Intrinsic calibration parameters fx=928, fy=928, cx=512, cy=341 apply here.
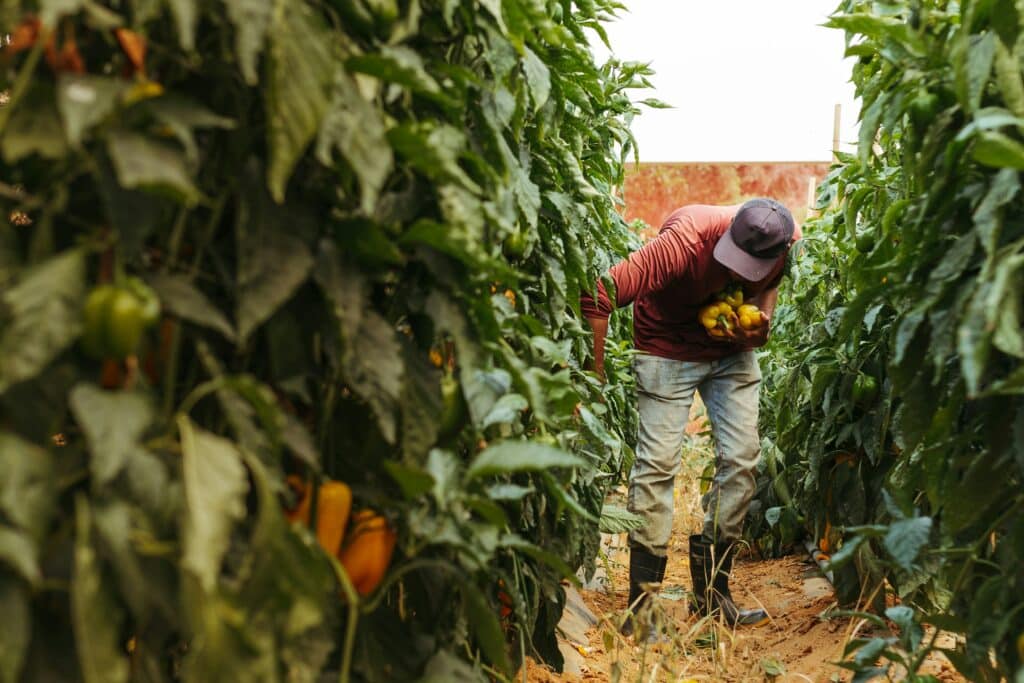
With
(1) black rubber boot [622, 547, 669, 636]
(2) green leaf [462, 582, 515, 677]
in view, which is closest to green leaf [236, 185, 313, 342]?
(2) green leaf [462, 582, 515, 677]

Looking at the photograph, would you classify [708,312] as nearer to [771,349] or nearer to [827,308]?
[827,308]

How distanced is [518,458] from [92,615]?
0.49 m

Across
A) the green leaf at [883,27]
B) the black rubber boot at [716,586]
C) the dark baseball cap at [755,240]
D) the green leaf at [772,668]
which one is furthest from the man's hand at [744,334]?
the green leaf at [883,27]

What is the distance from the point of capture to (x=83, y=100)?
0.78 metres

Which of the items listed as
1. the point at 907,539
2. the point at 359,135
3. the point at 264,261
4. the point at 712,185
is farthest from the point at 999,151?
the point at 712,185

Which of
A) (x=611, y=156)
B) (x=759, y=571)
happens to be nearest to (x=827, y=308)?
(x=611, y=156)

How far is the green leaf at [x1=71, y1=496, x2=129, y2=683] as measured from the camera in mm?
733

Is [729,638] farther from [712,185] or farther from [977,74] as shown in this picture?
[712,185]

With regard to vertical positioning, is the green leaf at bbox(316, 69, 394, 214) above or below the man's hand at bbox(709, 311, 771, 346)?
above

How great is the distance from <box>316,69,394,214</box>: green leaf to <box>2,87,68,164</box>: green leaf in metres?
0.23

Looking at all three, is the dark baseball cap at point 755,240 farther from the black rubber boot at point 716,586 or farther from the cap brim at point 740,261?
the black rubber boot at point 716,586

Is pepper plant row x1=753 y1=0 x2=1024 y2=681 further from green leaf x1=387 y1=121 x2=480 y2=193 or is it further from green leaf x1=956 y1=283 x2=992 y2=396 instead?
green leaf x1=387 y1=121 x2=480 y2=193

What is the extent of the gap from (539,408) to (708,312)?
2.35 meters

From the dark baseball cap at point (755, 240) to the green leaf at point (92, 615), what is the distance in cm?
285
